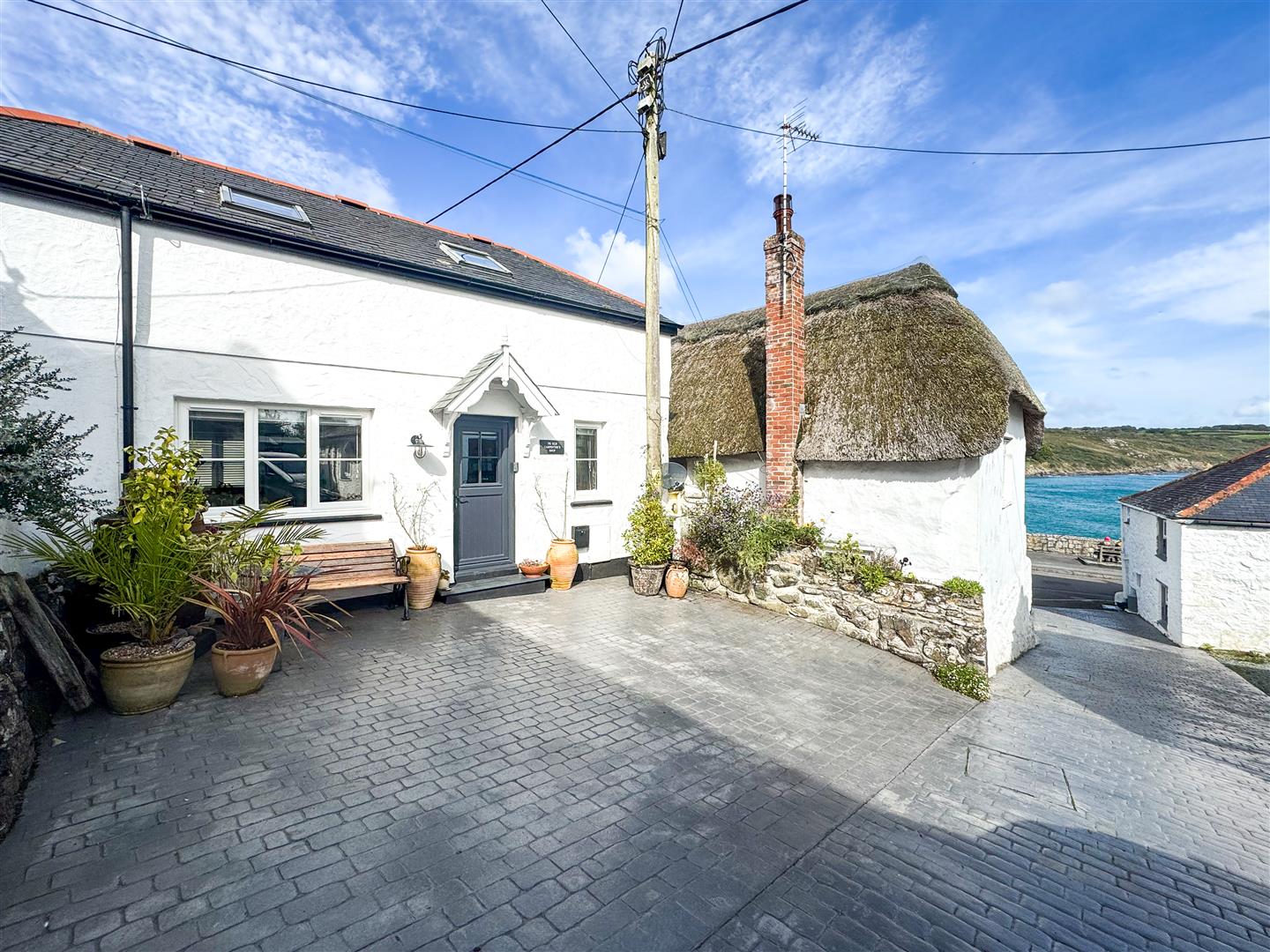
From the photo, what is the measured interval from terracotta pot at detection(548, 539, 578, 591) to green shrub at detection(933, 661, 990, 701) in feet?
18.0

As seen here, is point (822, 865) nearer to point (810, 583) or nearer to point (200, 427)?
point (810, 583)

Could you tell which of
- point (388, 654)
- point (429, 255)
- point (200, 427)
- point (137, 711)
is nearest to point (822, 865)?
point (388, 654)

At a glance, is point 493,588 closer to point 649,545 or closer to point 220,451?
point 649,545

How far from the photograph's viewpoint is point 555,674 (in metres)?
5.66

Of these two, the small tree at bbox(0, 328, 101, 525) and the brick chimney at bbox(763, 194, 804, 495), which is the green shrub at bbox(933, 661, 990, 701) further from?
the small tree at bbox(0, 328, 101, 525)

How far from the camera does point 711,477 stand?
9.84 metres

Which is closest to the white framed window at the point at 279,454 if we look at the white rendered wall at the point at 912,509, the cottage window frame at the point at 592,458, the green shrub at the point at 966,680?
the cottage window frame at the point at 592,458

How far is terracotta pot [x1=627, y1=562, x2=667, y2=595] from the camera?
9.16 m

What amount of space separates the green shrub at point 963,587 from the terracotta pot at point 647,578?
166 inches

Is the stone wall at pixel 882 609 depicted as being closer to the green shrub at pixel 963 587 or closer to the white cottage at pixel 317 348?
the green shrub at pixel 963 587

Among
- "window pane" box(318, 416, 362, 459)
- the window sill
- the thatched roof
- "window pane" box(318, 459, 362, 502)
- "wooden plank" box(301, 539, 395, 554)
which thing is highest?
the thatched roof

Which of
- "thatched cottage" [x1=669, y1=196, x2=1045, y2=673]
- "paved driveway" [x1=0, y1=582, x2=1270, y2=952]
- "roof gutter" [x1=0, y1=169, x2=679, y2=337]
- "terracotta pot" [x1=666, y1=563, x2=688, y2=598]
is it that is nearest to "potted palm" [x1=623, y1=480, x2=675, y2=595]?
"terracotta pot" [x1=666, y1=563, x2=688, y2=598]

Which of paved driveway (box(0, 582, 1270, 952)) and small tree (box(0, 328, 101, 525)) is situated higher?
small tree (box(0, 328, 101, 525))

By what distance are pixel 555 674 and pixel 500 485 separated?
4.12 m
